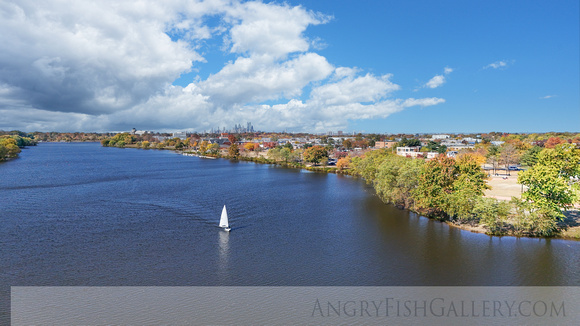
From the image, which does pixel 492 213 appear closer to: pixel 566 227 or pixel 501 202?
pixel 501 202

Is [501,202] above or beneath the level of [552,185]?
beneath

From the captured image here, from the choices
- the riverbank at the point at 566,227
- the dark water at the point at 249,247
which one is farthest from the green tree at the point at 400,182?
the riverbank at the point at 566,227

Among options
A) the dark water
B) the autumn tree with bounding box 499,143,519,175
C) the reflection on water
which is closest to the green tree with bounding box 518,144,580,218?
the dark water

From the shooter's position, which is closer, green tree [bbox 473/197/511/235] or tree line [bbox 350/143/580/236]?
tree line [bbox 350/143/580/236]

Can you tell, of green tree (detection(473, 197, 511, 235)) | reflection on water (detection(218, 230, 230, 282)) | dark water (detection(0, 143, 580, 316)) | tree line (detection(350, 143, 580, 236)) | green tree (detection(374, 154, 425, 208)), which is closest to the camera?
dark water (detection(0, 143, 580, 316))

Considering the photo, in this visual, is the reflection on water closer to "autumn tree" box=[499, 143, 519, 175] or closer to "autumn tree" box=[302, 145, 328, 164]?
"autumn tree" box=[302, 145, 328, 164]

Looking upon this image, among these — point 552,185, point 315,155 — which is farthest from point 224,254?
point 315,155

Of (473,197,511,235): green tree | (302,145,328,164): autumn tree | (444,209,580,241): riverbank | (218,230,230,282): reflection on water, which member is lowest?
(218,230,230,282): reflection on water

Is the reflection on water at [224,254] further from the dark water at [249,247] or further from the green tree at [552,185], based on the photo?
the green tree at [552,185]

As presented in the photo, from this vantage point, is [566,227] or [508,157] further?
Result: [508,157]
